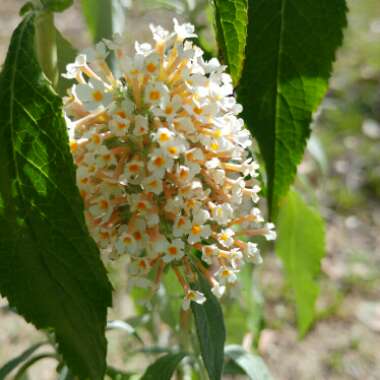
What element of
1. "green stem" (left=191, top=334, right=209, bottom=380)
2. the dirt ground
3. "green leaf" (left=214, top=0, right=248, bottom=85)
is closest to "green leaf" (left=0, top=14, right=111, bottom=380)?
"green leaf" (left=214, top=0, right=248, bottom=85)

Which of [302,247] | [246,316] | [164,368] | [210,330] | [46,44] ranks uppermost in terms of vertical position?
[46,44]

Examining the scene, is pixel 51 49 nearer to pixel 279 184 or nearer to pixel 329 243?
pixel 279 184

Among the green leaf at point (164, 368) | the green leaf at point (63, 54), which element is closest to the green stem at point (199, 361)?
the green leaf at point (164, 368)

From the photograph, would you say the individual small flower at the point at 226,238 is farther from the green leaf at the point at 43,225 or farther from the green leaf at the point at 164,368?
the green leaf at the point at 164,368

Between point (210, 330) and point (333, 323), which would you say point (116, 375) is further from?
point (333, 323)

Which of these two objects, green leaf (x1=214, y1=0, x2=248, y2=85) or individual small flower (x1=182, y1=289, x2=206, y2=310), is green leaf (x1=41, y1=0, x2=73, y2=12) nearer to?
green leaf (x1=214, y1=0, x2=248, y2=85)

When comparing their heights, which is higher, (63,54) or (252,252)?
(63,54)

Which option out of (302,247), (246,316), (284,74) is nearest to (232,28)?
(284,74)
